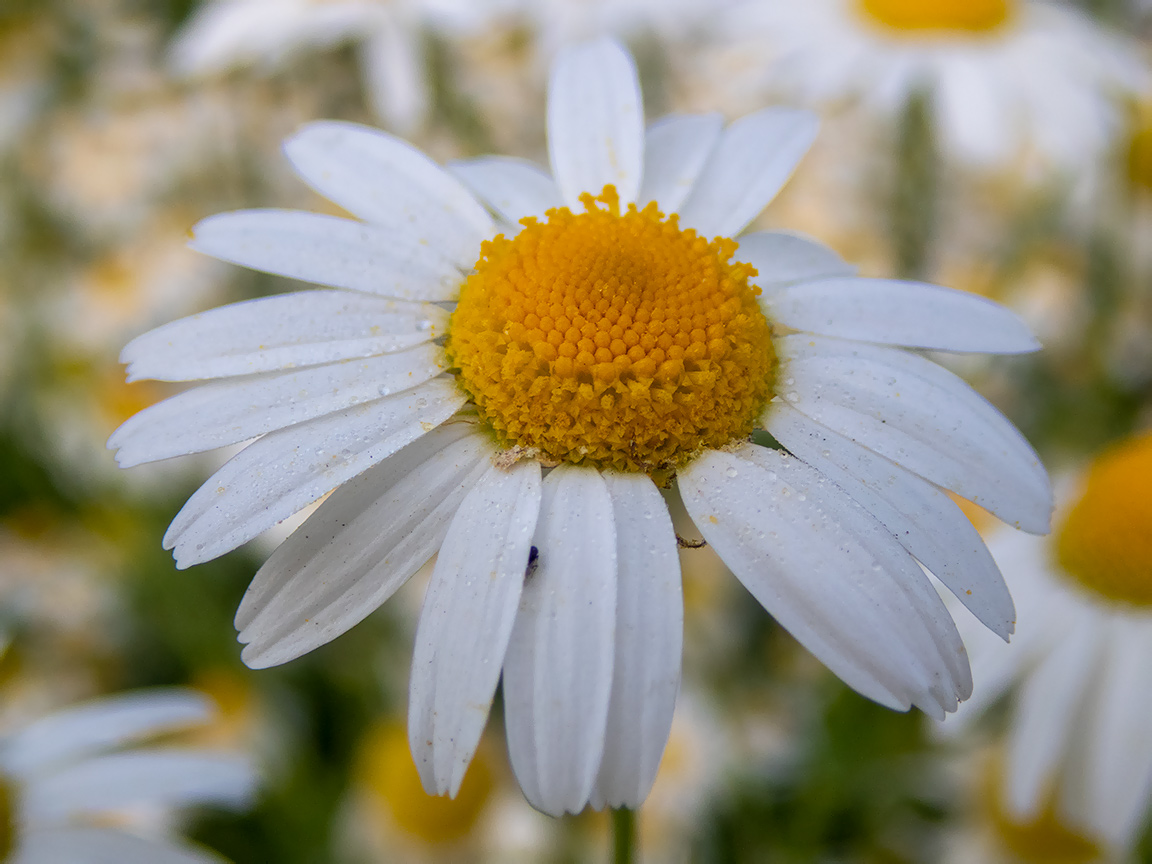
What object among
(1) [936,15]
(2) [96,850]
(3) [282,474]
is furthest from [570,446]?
(1) [936,15]

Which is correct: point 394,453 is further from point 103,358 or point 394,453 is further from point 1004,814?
point 103,358

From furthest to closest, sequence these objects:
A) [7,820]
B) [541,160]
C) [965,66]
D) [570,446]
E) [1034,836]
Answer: [541,160] → [965,66] → [1034,836] → [7,820] → [570,446]

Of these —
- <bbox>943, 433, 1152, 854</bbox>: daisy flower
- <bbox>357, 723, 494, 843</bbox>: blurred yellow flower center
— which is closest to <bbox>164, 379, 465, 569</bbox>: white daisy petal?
<bbox>943, 433, 1152, 854</bbox>: daisy flower

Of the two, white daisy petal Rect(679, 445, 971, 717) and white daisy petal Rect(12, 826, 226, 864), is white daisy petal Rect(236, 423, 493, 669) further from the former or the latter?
white daisy petal Rect(12, 826, 226, 864)

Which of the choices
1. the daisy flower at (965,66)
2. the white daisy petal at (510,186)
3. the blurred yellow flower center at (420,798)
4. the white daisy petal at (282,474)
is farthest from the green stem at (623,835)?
the daisy flower at (965,66)

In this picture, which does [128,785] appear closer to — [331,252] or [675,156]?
[331,252]
